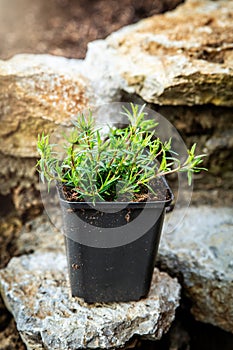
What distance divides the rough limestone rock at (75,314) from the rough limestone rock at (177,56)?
582mm

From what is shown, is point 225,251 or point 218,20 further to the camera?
point 218,20

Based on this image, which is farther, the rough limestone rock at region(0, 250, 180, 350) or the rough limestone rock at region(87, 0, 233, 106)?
the rough limestone rock at region(87, 0, 233, 106)

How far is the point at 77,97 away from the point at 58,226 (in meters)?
0.46

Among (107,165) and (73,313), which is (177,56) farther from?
(73,313)

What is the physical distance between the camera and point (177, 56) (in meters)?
1.57

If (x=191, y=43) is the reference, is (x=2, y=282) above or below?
below

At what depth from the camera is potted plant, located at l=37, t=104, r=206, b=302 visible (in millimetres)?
1118

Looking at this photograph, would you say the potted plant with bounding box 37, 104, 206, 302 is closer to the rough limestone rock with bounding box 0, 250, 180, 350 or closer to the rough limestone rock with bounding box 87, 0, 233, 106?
the rough limestone rock with bounding box 0, 250, 180, 350

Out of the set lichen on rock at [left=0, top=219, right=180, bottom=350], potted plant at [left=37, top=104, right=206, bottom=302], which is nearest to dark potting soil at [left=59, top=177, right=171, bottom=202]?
potted plant at [left=37, top=104, right=206, bottom=302]

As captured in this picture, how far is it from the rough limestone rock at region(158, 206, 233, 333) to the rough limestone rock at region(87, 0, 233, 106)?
44 cm

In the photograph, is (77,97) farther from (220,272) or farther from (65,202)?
(220,272)

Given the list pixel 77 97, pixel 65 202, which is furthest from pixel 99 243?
pixel 77 97

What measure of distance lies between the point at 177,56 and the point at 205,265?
0.69m

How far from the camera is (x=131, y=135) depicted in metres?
1.14
